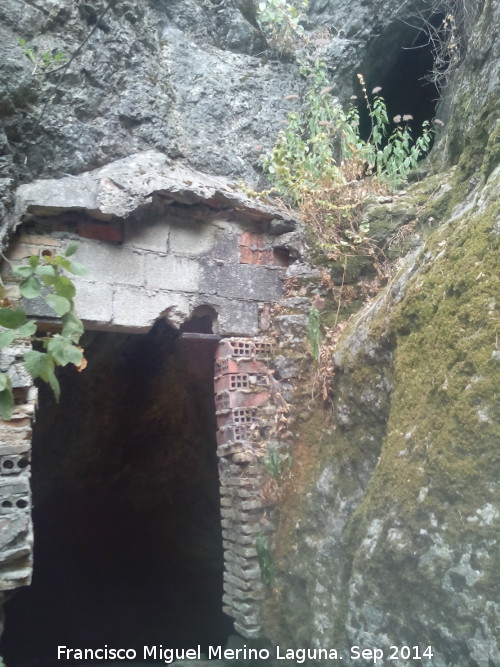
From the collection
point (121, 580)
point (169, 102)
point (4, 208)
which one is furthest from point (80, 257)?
point (121, 580)

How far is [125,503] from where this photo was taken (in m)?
6.84

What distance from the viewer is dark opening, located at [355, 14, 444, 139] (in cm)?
560

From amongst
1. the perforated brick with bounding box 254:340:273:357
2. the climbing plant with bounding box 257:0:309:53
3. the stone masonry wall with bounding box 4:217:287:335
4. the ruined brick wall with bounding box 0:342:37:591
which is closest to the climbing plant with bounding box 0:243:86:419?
the ruined brick wall with bounding box 0:342:37:591

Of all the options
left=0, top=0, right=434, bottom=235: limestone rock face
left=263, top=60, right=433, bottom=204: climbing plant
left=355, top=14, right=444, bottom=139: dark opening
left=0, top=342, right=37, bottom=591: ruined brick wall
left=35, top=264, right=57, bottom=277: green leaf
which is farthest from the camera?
left=355, top=14, right=444, bottom=139: dark opening

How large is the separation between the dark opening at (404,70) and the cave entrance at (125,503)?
3.10 metres

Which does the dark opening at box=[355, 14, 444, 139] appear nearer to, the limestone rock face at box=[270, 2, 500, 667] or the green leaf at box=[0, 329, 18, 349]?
the limestone rock face at box=[270, 2, 500, 667]

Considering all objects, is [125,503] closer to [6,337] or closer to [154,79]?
[154,79]

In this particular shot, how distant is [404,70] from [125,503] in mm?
5581

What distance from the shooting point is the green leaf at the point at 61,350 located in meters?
2.16

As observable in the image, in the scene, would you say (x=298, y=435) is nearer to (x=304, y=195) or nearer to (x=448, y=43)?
(x=304, y=195)

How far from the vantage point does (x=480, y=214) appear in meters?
2.97

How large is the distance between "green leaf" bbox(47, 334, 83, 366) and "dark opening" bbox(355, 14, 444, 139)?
14.7 ft

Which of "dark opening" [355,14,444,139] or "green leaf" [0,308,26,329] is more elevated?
"dark opening" [355,14,444,139]

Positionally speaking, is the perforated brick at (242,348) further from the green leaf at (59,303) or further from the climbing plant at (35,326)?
the green leaf at (59,303)
